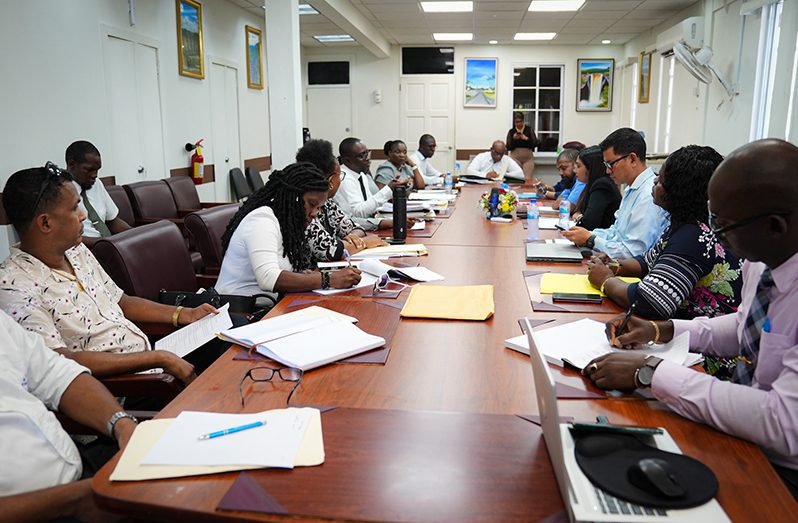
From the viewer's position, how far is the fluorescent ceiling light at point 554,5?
24.4 ft

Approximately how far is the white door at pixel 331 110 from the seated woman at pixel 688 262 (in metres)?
9.67

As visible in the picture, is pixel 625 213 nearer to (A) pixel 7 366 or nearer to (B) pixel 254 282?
(B) pixel 254 282

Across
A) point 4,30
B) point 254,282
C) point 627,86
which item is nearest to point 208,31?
point 4,30

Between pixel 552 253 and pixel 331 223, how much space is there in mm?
1254

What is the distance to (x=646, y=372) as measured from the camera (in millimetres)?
1332

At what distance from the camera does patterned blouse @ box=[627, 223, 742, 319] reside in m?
1.82

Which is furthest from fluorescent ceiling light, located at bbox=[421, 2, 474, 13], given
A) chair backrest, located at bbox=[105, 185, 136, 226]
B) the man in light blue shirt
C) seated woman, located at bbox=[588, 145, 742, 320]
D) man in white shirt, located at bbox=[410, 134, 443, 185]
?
seated woman, located at bbox=[588, 145, 742, 320]

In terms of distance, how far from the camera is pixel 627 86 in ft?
34.6

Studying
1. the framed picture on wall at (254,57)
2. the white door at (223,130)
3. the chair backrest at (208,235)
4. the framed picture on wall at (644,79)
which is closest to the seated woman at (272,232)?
the chair backrest at (208,235)

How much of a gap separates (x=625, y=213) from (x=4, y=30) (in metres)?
3.82

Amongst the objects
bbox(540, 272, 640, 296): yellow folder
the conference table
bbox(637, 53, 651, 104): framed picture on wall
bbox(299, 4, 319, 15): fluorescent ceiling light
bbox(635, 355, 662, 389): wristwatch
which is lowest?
the conference table

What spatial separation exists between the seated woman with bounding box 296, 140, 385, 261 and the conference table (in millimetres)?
1105

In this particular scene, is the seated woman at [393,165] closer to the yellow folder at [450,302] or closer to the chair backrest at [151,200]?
the chair backrest at [151,200]

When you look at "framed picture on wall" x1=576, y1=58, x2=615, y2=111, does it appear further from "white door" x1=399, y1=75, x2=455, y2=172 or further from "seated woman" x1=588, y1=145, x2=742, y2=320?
"seated woman" x1=588, y1=145, x2=742, y2=320
